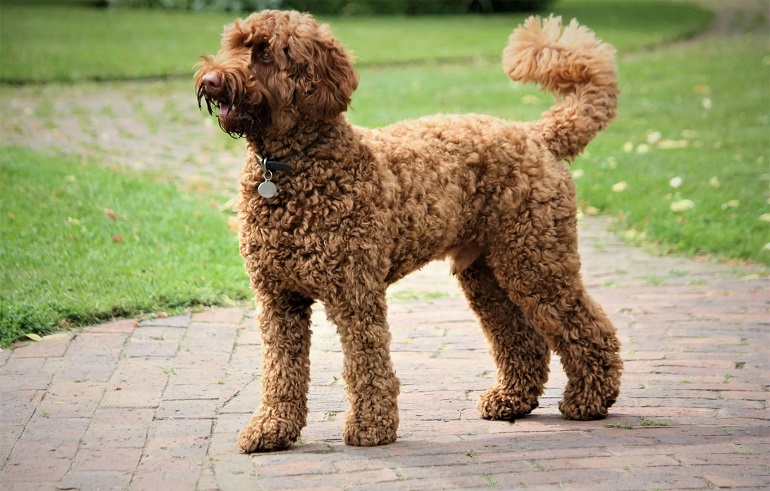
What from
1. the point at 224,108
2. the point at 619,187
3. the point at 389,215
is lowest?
the point at 619,187

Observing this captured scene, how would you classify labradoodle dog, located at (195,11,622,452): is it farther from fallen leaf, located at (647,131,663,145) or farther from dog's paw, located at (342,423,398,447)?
fallen leaf, located at (647,131,663,145)

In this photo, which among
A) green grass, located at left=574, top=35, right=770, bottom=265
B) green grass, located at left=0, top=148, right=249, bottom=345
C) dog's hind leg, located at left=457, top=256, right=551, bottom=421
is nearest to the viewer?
dog's hind leg, located at left=457, top=256, right=551, bottom=421

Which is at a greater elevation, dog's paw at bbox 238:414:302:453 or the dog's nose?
the dog's nose

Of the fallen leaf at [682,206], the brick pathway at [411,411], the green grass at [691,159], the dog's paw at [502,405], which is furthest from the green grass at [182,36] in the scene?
the dog's paw at [502,405]

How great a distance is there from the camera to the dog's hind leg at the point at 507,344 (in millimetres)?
4941

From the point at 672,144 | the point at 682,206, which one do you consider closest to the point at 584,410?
the point at 682,206

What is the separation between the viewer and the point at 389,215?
4262 mm

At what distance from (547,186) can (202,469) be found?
201cm

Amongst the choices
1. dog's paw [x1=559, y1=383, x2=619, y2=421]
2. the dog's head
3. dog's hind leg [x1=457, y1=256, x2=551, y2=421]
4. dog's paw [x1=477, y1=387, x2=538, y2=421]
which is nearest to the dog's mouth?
the dog's head

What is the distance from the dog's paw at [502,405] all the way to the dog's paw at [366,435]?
0.72 metres

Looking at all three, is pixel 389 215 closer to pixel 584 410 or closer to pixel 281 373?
pixel 281 373

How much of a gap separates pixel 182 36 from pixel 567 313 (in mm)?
15310

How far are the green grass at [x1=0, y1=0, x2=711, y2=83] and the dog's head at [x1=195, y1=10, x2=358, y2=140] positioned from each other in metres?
11.2

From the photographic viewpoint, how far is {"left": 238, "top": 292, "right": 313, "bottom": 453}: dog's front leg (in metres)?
4.29
